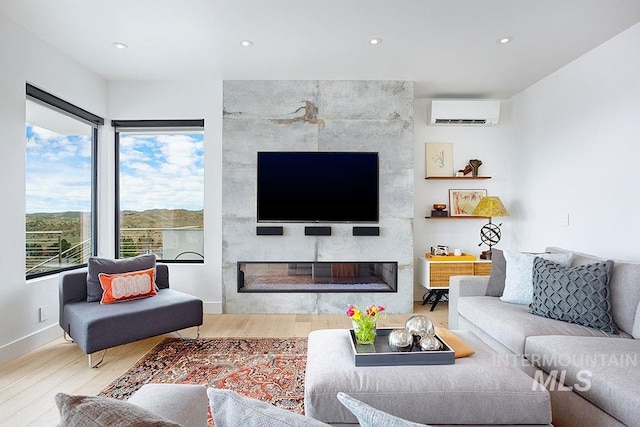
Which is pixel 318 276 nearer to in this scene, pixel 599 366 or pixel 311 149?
pixel 311 149

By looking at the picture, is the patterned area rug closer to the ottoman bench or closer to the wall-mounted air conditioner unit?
the ottoman bench

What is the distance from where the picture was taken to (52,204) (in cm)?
343

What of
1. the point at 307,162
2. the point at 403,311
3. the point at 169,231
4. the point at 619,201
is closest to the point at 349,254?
the point at 403,311

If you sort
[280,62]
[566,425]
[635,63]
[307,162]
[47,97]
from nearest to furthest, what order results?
[566,425] < [635,63] < [47,97] < [280,62] < [307,162]

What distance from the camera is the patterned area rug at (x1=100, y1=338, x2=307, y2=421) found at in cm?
227

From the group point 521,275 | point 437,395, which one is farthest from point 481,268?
point 437,395

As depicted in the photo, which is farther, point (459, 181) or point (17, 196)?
point (459, 181)

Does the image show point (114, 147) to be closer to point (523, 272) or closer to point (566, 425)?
point (523, 272)

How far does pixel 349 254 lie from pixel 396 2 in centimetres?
249

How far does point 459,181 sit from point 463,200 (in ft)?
0.82

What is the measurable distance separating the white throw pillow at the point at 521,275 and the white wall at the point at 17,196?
12.8 ft

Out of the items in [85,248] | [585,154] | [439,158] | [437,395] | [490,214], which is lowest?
[437,395]

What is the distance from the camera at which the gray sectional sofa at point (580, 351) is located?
1571 millimetres

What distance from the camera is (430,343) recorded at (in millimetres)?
1844
